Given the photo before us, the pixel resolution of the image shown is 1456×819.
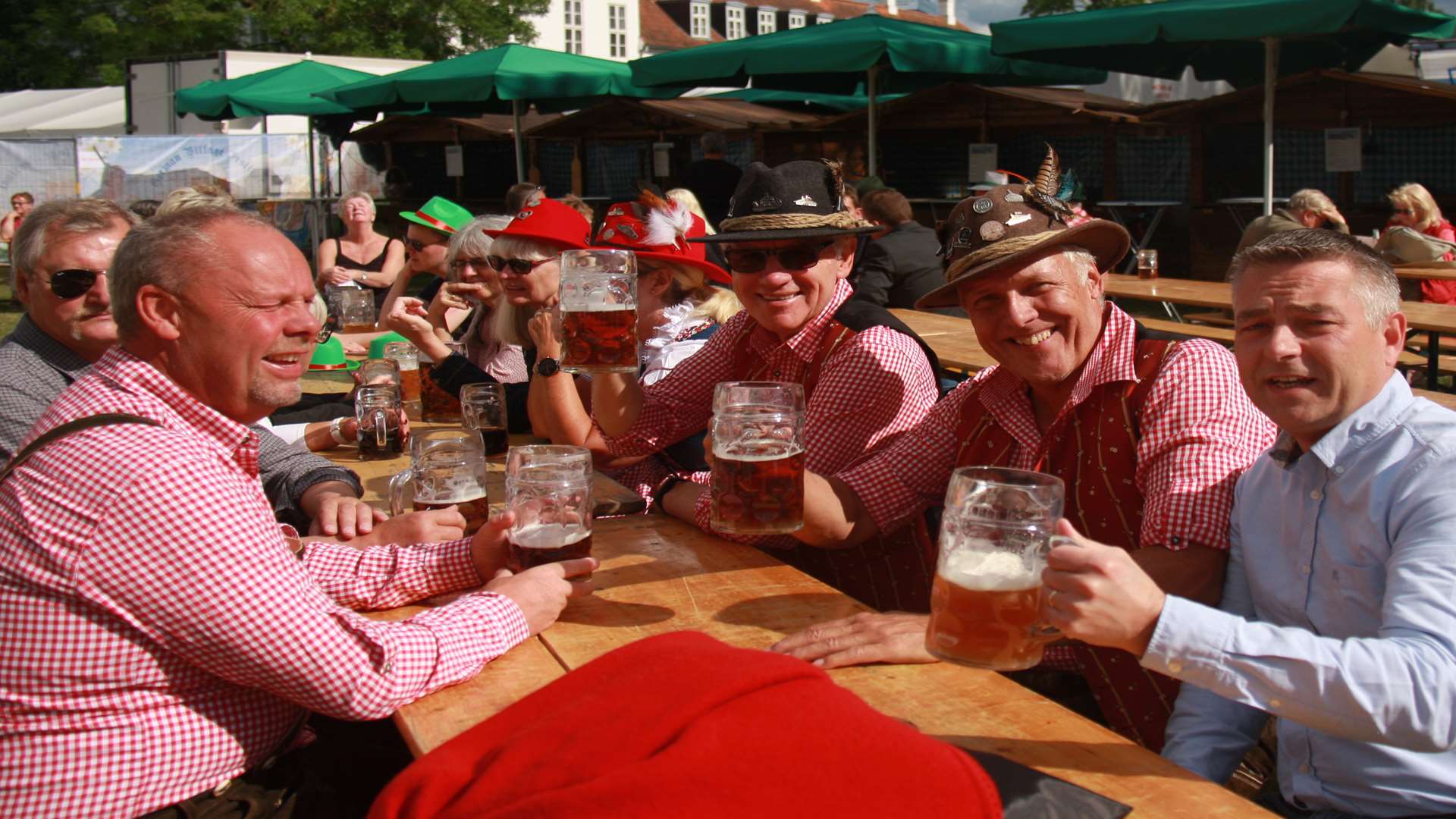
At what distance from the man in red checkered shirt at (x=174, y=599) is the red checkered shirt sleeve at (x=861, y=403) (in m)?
1.07

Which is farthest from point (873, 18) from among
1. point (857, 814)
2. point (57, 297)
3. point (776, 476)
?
point (857, 814)

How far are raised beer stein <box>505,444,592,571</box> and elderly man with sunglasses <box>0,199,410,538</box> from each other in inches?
34.4

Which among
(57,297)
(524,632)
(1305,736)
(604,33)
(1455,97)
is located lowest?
(1305,736)

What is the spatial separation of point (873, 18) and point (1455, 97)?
560cm

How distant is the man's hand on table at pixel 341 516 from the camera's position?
2.55m

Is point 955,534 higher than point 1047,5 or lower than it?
lower

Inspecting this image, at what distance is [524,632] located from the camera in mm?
1880

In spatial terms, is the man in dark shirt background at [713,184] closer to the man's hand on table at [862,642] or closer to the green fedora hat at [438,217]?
the green fedora hat at [438,217]

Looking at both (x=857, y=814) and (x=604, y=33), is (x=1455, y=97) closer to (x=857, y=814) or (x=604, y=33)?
(x=857, y=814)

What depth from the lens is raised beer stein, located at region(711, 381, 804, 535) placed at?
187 cm

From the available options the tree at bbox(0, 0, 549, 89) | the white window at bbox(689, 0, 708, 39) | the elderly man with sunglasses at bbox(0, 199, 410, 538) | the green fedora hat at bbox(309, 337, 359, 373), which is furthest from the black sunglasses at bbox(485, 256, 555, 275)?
the white window at bbox(689, 0, 708, 39)

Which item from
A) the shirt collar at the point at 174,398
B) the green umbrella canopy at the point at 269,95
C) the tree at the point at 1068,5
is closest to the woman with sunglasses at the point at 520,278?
the shirt collar at the point at 174,398

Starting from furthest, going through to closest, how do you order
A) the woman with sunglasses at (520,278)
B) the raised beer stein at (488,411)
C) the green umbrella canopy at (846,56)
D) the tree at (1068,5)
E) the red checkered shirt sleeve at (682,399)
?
the tree at (1068,5) < the green umbrella canopy at (846,56) < the woman with sunglasses at (520,278) < the raised beer stein at (488,411) < the red checkered shirt sleeve at (682,399)

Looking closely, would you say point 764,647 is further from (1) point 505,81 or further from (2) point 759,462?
(1) point 505,81
